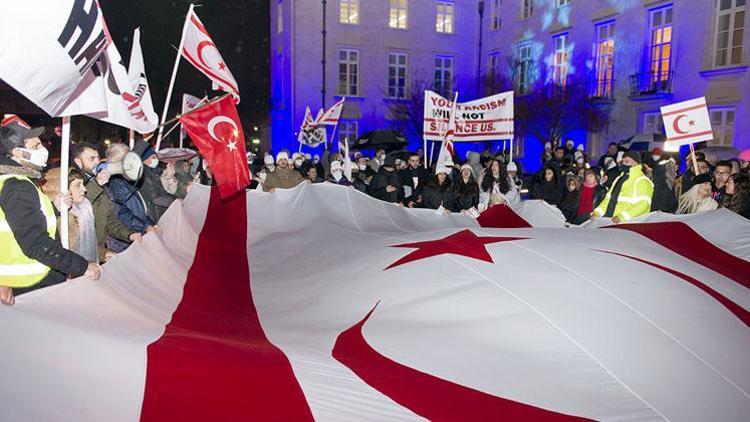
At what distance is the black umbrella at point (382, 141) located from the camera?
2119 cm

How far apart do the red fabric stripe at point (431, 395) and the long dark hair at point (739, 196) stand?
5.99 m

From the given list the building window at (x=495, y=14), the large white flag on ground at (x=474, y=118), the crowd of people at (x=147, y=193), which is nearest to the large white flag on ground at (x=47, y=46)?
the crowd of people at (x=147, y=193)

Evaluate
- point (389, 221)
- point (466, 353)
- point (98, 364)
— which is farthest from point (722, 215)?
point (98, 364)

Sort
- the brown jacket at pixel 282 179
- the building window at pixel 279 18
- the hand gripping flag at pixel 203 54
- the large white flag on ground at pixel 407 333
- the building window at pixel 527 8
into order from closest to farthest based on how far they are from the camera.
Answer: the large white flag on ground at pixel 407 333 → the hand gripping flag at pixel 203 54 → the brown jacket at pixel 282 179 → the building window at pixel 527 8 → the building window at pixel 279 18

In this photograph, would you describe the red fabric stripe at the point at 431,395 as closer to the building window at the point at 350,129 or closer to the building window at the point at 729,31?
the building window at the point at 729,31

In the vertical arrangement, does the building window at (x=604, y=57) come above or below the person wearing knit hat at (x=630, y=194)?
above

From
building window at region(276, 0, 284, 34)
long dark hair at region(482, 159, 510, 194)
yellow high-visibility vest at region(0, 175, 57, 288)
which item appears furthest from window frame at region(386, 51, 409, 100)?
yellow high-visibility vest at region(0, 175, 57, 288)

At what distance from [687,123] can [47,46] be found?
8291mm

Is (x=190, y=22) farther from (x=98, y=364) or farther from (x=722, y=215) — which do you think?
(x=722, y=215)

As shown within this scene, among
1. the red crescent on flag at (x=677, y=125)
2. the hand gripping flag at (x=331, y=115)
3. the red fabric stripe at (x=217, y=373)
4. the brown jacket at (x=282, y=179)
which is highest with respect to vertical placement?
the hand gripping flag at (x=331, y=115)

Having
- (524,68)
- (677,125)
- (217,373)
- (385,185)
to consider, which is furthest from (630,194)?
(524,68)

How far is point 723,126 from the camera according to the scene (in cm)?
1759

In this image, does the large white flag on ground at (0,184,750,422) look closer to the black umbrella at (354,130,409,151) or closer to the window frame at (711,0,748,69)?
the window frame at (711,0,748,69)

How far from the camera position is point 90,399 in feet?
7.83
